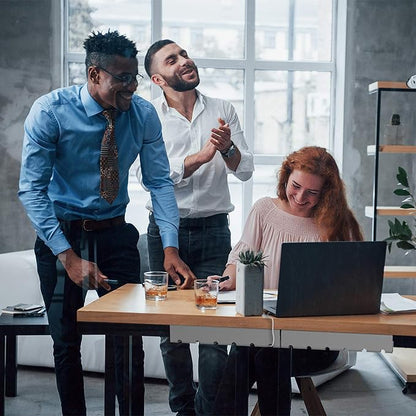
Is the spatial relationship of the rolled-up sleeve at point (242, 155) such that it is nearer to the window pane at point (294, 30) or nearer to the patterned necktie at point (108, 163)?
the patterned necktie at point (108, 163)

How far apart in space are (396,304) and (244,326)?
0.46 meters

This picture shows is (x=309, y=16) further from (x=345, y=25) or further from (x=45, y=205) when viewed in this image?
(x=45, y=205)

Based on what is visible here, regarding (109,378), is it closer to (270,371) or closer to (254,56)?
(270,371)

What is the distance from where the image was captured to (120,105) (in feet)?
8.02

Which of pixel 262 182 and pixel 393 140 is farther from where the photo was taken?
pixel 262 182

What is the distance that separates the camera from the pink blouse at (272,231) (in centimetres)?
241

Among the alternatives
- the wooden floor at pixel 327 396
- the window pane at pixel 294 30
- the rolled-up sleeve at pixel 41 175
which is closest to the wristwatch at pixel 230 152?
the rolled-up sleeve at pixel 41 175

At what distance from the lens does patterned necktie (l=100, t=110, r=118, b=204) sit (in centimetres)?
245

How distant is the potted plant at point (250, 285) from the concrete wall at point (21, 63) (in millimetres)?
3479

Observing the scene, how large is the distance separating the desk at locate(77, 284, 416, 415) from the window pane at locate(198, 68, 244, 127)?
A: 141 inches

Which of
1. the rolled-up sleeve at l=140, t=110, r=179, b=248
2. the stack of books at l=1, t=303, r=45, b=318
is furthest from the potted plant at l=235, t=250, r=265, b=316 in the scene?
the stack of books at l=1, t=303, r=45, b=318

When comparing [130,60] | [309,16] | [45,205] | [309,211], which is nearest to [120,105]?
[130,60]

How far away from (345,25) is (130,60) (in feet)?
10.0

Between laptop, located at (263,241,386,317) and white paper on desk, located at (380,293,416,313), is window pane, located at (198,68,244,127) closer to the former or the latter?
white paper on desk, located at (380,293,416,313)
